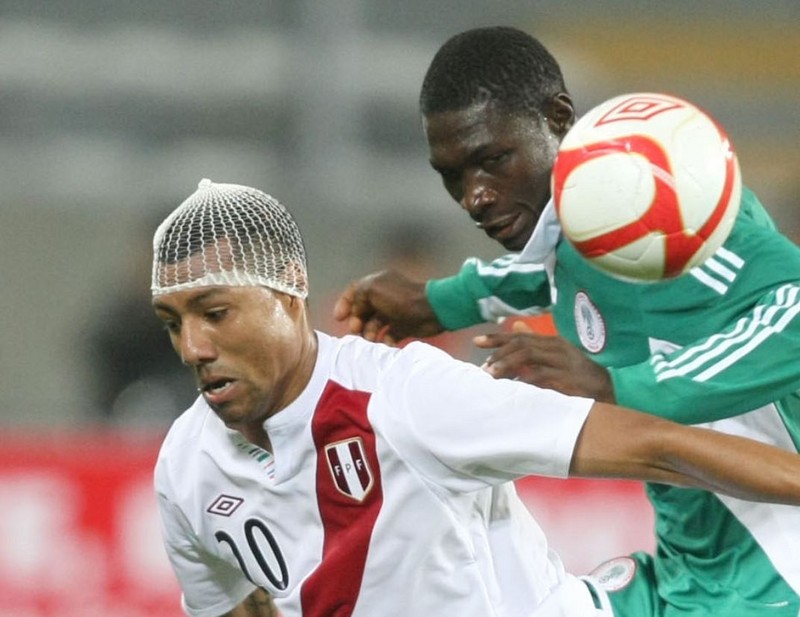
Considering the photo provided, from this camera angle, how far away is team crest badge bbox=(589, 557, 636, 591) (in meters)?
3.62

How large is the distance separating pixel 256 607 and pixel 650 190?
59.8 inches

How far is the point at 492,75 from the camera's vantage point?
3707 millimetres

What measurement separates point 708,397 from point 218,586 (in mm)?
1293

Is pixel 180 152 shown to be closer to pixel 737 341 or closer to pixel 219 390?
pixel 219 390

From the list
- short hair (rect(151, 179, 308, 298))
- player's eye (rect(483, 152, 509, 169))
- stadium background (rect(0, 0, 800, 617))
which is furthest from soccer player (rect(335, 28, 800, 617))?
stadium background (rect(0, 0, 800, 617))

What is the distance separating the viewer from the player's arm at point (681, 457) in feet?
9.52

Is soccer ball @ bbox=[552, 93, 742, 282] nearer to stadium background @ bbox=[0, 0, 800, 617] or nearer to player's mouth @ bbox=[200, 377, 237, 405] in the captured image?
player's mouth @ bbox=[200, 377, 237, 405]

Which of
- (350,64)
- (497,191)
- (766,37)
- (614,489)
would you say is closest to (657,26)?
(766,37)

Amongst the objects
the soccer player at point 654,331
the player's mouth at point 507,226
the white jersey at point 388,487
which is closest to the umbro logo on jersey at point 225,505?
the white jersey at point 388,487

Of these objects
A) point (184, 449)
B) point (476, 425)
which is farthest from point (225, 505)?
point (476, 425)

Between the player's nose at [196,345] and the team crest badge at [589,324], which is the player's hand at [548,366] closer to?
the team crest badge at [589,324]

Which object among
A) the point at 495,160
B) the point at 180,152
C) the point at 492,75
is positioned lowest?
the point at 180,152

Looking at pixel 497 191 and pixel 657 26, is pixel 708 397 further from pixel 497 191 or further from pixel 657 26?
pixel 657 26

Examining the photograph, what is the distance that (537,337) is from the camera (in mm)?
3191
